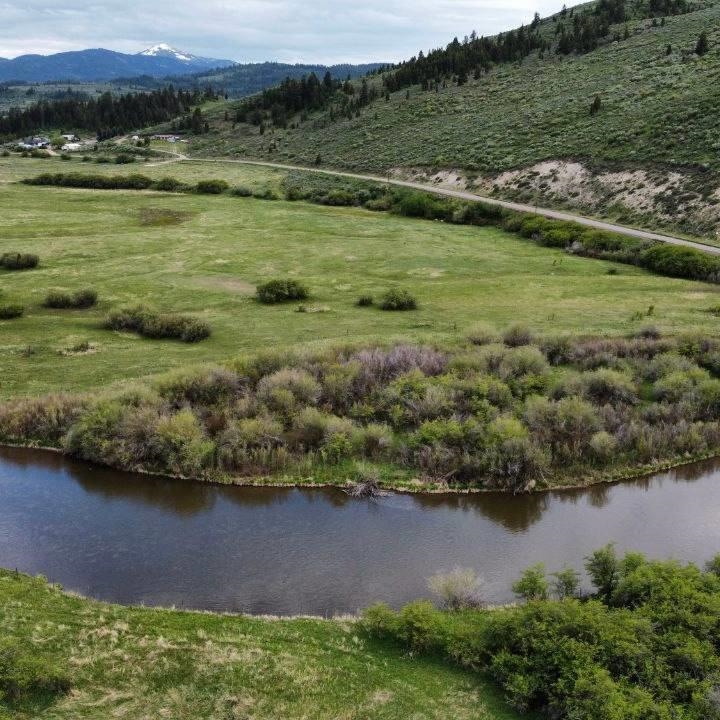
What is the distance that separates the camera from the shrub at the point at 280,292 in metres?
44.2

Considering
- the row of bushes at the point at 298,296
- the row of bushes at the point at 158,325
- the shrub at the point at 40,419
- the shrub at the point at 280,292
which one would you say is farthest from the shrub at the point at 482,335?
the shrub at the point at 40,419

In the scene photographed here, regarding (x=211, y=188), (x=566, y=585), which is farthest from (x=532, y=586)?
(x=211, y=188)

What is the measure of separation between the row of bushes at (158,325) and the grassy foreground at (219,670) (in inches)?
834

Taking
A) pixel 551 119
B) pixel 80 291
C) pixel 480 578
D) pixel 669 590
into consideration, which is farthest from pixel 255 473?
pixel 551 119

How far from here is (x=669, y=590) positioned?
16.4 metres

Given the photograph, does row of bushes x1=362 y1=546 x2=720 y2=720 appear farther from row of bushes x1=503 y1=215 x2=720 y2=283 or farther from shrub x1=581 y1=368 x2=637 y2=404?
row of bushes x1=503 y1=215 x2=720 y2=283

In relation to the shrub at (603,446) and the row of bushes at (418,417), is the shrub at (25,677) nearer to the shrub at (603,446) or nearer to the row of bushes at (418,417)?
the row of bushes at (418,417)

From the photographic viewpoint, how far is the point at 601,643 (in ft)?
48.6

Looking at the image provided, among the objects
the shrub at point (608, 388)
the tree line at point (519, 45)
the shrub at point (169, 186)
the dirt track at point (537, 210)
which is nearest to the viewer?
the shrub at point (608, 388)

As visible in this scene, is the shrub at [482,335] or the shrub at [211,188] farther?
the shrub at [211,188]

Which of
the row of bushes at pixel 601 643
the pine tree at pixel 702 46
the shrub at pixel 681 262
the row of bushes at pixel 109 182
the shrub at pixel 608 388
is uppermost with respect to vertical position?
the pine tree at pixel 702 46

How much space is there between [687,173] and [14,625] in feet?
224

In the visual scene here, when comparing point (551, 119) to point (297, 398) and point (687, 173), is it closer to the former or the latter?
point (687, 173)

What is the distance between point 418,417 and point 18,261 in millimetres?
37955
